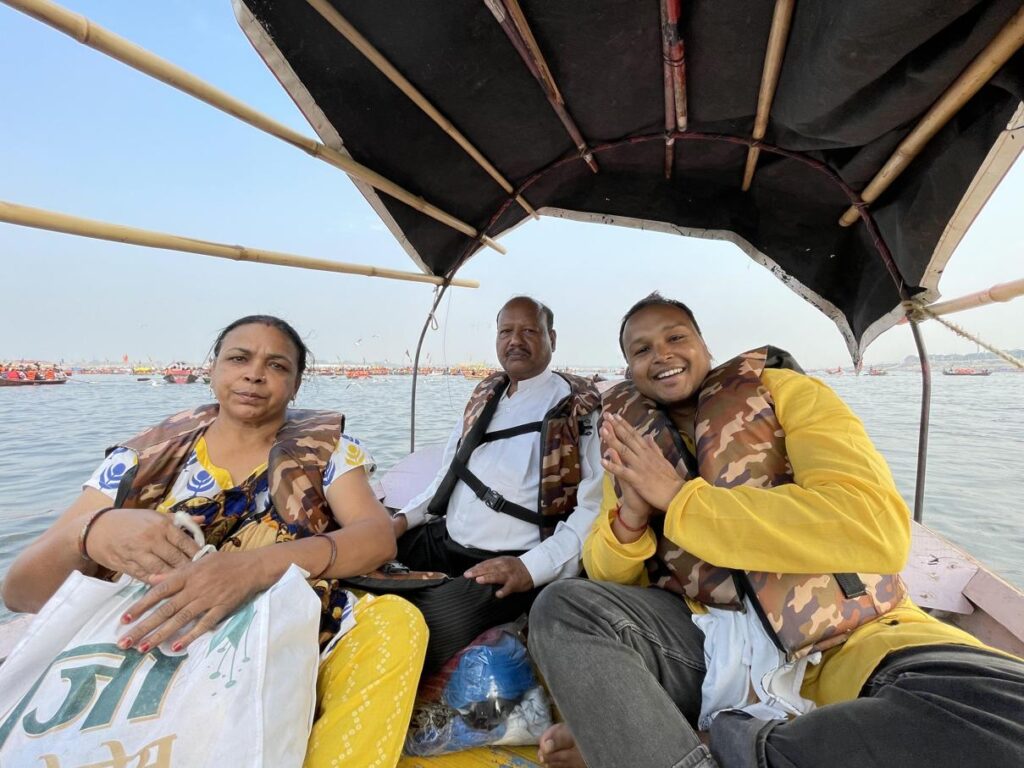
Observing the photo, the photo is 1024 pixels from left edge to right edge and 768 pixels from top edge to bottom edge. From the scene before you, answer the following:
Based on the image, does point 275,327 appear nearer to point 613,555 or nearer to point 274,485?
point 274,485

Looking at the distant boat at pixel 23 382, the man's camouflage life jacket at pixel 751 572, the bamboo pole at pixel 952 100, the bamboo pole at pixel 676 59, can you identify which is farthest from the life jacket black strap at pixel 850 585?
the distant boat at pixel 23 382


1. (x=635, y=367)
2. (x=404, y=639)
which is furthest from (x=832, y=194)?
(x=404, y=639)

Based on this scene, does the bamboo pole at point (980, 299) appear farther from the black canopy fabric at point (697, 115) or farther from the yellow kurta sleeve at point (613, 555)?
the yellow kurta sleeve at point (613, 555)

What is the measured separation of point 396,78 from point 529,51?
622 mm

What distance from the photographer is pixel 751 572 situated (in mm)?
1374

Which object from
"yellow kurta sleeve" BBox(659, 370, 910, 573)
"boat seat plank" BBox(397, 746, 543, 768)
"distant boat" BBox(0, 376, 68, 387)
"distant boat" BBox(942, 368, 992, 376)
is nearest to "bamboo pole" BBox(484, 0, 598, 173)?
"yellow kurta sleeve" BBox(659, 370, 910, 573)

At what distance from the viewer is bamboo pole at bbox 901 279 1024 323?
5.86ft

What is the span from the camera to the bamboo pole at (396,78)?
5.87 feet

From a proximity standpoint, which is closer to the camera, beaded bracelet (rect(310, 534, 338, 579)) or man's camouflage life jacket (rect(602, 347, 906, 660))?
man's camouflage life jacket (rect(602, 347, 906, 660))

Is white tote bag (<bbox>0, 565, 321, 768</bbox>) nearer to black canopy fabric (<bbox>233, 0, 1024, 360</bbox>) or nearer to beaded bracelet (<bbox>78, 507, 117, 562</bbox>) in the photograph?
beaded bracelet (<bbox>78, 507, 117, 562</bbox>)

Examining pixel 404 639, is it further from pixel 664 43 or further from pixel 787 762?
pixel 664 43

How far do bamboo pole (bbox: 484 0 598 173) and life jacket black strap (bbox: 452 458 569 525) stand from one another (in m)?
1.89

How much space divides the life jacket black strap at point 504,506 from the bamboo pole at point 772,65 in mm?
2075

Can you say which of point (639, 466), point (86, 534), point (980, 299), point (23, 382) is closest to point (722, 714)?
point (639, 466)
